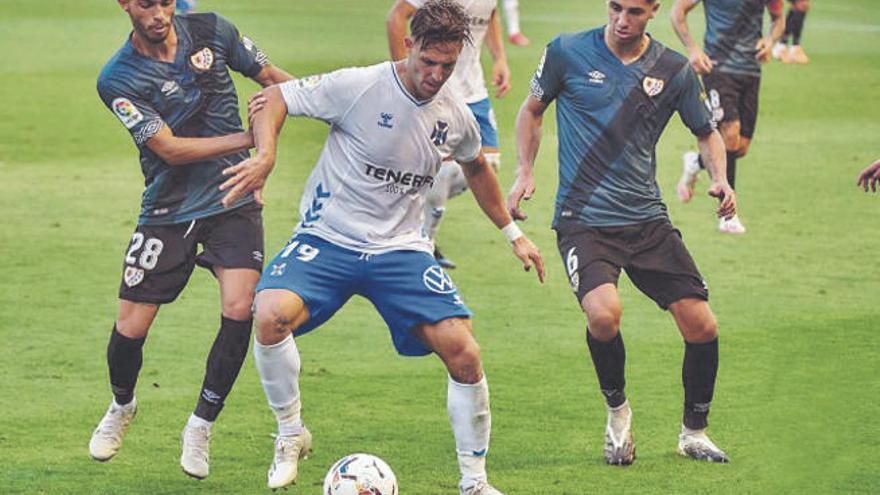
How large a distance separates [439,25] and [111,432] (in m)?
2.53

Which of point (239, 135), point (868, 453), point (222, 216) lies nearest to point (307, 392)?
point (222, 216)

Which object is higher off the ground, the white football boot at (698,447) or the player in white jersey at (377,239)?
the player in white jersey at (377,239)

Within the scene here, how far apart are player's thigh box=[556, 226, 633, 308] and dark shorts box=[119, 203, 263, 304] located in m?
1.51

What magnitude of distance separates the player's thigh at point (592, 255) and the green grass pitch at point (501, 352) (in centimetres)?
88

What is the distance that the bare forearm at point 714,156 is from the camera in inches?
340

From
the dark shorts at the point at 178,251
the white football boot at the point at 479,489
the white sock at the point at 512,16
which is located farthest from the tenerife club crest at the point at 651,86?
the white sock at the point at 512,16

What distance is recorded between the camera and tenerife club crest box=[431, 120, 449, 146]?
7.94 m

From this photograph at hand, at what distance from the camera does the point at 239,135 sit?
7.93 meters

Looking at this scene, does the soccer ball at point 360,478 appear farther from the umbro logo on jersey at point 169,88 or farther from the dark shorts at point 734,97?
the dark shorts at point 734,97

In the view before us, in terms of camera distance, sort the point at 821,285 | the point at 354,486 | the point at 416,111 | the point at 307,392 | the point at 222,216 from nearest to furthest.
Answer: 1. the point at 354,486
2. the point at 416,111
3. the point at 222,216
4. the point at 307,392
5. the point at 821,285

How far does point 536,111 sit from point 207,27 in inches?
66.8

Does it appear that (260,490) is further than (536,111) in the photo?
No

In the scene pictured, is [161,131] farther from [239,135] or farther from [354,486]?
[354,486]

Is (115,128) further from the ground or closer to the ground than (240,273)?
closer to the ground
